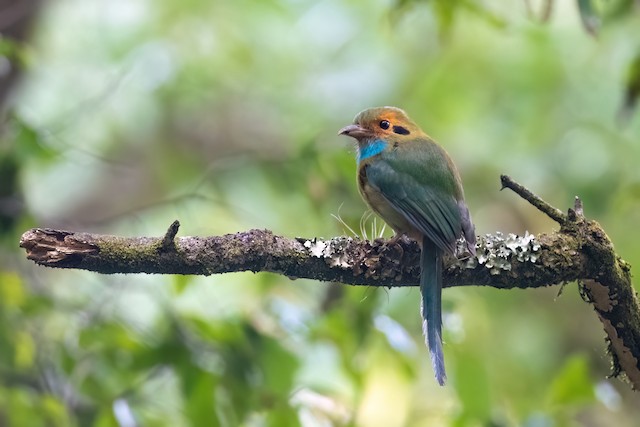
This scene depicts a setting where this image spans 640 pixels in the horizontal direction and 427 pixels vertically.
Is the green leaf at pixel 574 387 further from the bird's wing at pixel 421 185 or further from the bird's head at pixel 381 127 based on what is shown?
the bird's head at pixel 381 127

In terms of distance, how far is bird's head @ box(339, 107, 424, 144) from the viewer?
3.31m

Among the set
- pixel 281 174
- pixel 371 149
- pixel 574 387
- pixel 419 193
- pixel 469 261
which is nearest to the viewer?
pixel 469 261

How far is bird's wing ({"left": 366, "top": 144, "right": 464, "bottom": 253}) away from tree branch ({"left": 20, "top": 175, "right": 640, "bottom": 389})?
21 cm

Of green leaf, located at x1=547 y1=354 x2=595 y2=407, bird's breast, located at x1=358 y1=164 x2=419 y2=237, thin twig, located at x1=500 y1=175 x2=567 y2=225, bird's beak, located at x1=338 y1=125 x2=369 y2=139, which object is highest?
bird's beak, located at x1=338 y1=125 x2=369 y2=139

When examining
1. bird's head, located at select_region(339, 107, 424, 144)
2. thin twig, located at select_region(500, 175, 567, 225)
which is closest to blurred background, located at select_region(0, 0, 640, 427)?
bird's head, located at select_region(339, 107, 424, 144)

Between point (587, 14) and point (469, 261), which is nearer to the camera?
point (469, 261)

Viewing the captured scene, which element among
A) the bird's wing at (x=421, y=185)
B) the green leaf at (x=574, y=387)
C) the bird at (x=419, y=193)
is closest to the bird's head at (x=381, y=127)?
the bird at (x=419, y=193)

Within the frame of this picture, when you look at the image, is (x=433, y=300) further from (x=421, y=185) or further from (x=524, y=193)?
(x=421, y=185)

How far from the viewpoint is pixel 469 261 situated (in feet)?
7.93

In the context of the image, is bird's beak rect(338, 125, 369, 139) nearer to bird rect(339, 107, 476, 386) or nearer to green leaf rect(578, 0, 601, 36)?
bird rect(339, 107, 476, 386)

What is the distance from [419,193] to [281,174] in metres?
1.35

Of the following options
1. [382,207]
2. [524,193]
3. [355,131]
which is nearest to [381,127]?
[355,131]

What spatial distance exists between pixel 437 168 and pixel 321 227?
1381mm

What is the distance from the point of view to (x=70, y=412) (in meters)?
3.86
